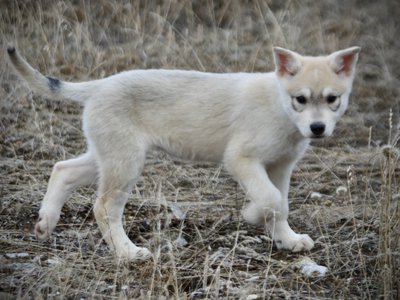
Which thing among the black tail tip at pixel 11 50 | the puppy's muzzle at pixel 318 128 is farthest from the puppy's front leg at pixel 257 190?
the black tail tip at pixel 11 50

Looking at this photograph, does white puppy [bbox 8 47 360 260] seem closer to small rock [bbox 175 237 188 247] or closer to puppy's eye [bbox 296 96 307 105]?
puppy's eye [bbox 296 96 307 105]

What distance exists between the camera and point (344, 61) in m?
4.77

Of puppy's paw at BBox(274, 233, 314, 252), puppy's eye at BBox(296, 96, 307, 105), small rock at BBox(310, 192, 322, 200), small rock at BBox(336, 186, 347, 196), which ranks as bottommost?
small rock at BBox(336, 186, 347, 196)

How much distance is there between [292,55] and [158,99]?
914mm

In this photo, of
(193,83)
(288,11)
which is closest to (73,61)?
(288,11)

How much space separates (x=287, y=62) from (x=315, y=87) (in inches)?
10.5

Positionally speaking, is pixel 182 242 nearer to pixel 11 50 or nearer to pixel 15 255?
pixel 15 255

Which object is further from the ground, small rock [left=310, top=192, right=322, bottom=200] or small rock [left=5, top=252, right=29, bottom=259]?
small rock [left=5, top=252, right=29, bottom=259]

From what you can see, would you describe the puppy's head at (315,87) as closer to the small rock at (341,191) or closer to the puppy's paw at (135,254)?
the puppy's paw at (135,254)

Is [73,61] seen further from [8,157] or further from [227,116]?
[227,116]

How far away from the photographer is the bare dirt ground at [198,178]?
13.8 ft

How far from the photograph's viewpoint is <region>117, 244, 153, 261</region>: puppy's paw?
15.4ft

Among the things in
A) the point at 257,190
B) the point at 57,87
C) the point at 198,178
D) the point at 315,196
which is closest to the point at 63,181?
the point at 57,87

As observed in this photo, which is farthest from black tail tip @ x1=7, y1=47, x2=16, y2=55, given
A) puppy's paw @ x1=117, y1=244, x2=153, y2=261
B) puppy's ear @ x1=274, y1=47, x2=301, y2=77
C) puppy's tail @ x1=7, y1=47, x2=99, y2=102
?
puppy's ear @ x1=274, y1=47, x2=301, y2=77
